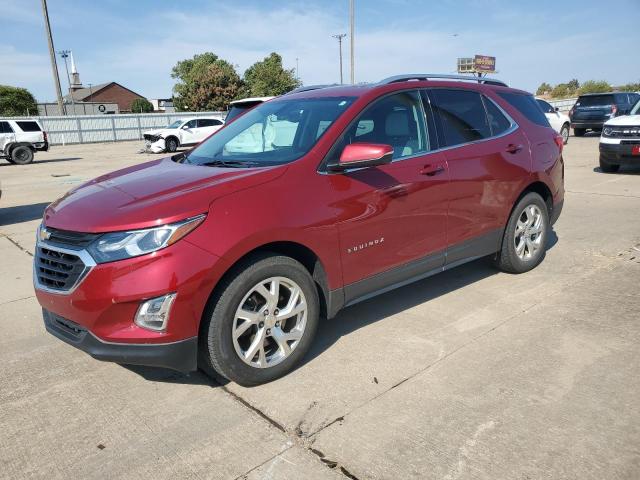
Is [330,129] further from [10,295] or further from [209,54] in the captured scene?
[209,54]

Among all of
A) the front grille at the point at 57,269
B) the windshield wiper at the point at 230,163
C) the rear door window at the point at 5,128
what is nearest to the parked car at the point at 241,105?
the windshield wiper at the point at 230,163

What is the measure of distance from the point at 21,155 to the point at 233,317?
21684mm

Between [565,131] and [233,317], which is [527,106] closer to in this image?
[233,317]

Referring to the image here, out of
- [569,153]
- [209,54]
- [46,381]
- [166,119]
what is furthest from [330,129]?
[209,54]

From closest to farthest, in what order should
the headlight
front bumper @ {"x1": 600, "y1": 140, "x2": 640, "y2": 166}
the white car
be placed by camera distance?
the headlight → front bumper @ {"x1": 600, "y1": 140, "x2": 640, "y2": 166} → the white car

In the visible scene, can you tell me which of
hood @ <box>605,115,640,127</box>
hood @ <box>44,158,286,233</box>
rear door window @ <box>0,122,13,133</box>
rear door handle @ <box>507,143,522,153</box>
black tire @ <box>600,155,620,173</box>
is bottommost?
black tire @ <box>600,155,620,173</box>

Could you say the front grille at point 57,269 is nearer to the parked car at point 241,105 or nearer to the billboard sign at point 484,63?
the parked car at point 241,105

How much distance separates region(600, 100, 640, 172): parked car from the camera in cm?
1002

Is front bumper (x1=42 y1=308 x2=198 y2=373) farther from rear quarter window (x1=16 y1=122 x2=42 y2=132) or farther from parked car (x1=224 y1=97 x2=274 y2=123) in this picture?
rear quarter window (x1=16 y1=122 x2=42 y2=132)

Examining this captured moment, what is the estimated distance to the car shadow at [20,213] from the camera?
8609 mm

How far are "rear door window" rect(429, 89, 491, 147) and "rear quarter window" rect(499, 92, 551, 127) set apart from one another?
20.6 inches

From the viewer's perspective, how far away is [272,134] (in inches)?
151

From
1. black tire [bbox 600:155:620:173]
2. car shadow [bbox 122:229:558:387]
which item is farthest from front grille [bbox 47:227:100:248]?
black tire [bbox 600:155:620:173]

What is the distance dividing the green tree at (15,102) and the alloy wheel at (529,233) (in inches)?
2673
